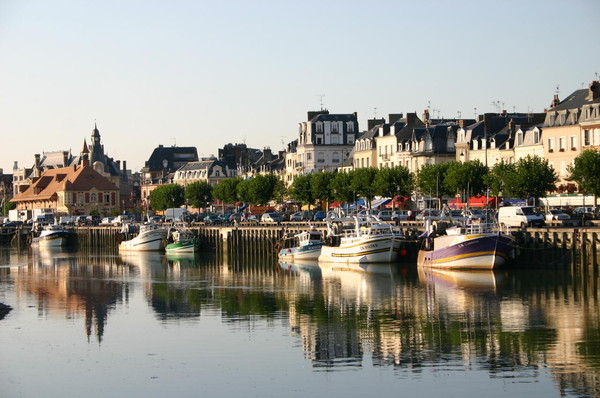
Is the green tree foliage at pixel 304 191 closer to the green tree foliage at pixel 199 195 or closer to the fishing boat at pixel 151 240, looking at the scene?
the fishing boat at pixel 151 240

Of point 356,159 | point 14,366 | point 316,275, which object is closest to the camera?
point 14,366

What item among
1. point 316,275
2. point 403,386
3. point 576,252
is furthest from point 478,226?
point 403,386

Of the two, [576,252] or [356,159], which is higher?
[356,159]

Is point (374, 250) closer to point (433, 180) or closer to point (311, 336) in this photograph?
point (311, 336)

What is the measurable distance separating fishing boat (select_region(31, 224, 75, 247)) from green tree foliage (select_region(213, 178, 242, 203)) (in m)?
33.9

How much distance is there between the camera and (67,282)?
81.7 metres

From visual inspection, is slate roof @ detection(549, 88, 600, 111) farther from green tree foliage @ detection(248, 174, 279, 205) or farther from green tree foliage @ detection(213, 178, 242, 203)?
green tree foliage @ detection(213, 178, 242, 203)

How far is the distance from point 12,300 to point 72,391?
95.9 ft

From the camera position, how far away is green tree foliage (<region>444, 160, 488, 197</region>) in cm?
11681

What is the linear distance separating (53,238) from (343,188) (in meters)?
37.8

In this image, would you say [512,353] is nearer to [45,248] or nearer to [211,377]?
[211,377]

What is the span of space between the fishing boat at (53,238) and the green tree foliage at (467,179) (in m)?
53.9

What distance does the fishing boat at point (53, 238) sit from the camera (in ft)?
481

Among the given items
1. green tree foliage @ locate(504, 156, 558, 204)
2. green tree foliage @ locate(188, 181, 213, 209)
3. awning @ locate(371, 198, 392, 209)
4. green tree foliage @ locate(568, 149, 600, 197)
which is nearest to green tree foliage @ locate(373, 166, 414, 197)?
awning @ locate(371, 198, 392, 209)
